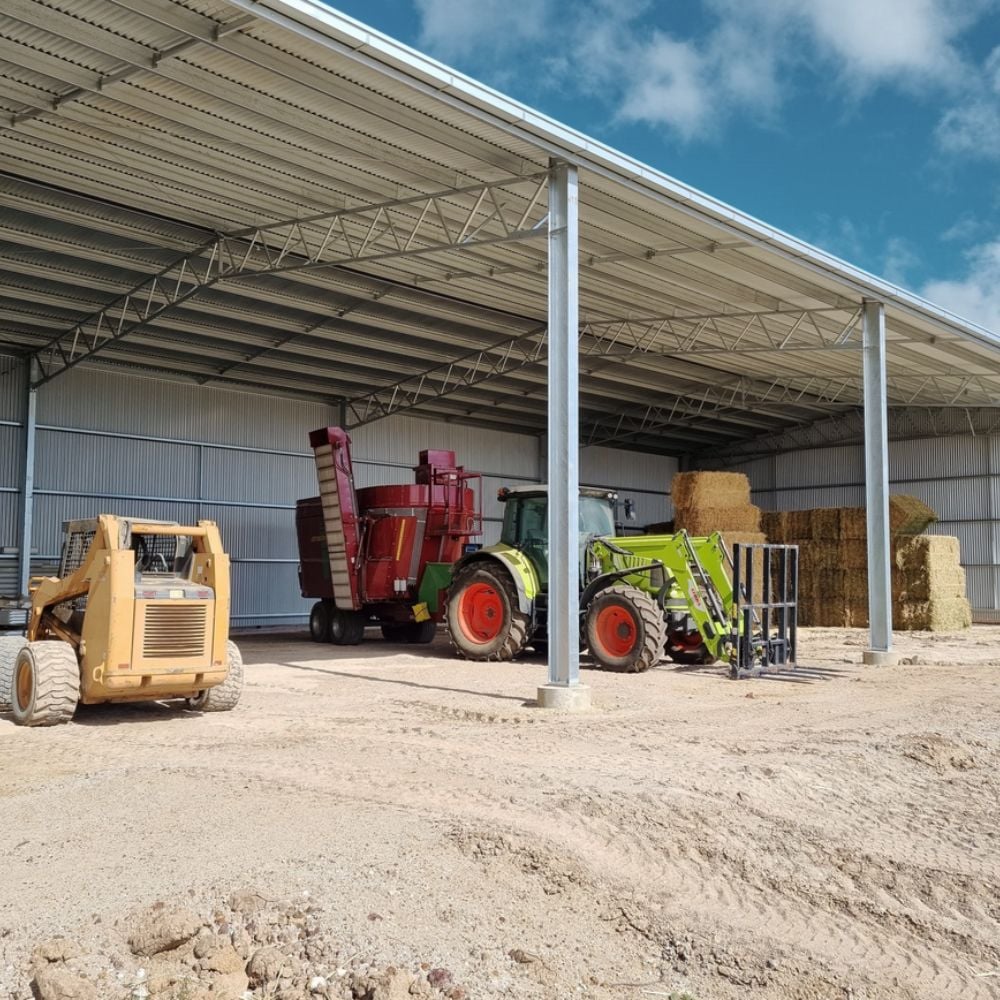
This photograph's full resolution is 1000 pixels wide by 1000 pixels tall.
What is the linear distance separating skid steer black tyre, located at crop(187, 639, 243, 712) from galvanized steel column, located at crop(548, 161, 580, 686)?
9.71 feet

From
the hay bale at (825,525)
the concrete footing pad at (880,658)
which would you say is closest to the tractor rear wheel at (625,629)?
the concrete footing pad at (880,658)

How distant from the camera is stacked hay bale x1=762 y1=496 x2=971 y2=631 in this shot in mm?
22875

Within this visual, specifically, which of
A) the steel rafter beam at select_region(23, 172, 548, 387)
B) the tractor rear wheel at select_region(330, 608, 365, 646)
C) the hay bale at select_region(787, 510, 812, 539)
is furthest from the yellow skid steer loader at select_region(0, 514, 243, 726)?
the hay bale at select_region(787, 510, 812, 539)

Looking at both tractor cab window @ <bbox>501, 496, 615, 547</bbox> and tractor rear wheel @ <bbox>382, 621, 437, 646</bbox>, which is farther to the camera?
tractor rear wheel @ <bbox>382, 621, 437, 646</bbox>

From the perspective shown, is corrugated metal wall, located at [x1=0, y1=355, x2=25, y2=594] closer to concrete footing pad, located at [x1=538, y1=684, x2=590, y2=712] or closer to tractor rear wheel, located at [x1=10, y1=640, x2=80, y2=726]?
tractor rear wheel, located at [x1=10, y1=640, x2=80, y2=726]

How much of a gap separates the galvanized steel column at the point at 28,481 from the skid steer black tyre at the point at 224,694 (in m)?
9.57

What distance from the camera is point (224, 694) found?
10016 millimetres

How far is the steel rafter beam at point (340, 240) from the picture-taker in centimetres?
1289

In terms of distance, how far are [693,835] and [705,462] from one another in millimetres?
27862

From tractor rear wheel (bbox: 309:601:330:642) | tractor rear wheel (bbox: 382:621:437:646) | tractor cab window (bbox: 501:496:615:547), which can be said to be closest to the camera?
tractor cab window (bbox: 501:496:615:547)

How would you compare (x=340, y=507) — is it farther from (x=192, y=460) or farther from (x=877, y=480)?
(x=877, y=480)

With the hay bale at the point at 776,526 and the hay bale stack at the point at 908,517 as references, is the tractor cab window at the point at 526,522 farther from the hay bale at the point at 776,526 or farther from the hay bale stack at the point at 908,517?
the hay bale at the point at 776,526

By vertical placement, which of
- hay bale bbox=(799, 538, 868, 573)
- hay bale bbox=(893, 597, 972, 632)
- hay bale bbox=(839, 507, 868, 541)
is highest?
hay bale bbox=(839, 507, 868, 541)

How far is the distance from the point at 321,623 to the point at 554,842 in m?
14.2
